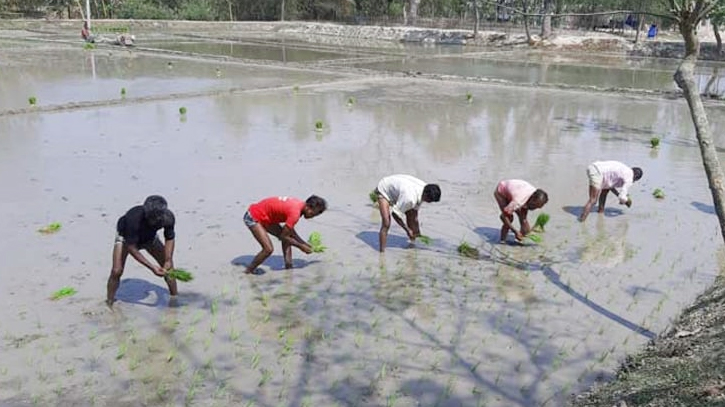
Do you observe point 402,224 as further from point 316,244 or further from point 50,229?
point 50,229

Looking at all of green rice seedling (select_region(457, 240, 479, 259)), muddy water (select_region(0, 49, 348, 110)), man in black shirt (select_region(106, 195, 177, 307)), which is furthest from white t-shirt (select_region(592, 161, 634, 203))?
muddy water (select_region(0, 49, 348, 110))

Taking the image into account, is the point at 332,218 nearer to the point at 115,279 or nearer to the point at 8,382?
the point at 115,279

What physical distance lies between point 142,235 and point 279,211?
4.42ft

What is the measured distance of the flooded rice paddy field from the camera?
491cm

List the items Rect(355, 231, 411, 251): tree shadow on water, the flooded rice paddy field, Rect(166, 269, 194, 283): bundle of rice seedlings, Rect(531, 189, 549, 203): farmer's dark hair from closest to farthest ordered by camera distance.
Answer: the flooded rice paddy field, Rect(166, 269, 194, 283): bundle of rice seedlings, Rect(531, 189, 549, 203): farmer's dark hair, Rect(355, 231, 411, 251): tree shadow on water

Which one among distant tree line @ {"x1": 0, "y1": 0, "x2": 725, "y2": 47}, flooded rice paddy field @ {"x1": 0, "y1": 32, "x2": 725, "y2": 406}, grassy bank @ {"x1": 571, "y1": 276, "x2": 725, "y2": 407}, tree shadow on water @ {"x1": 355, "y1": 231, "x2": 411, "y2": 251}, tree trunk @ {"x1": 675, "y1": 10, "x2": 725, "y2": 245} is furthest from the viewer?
distant tree line @ {"x1": 0, "y1": 0, "x2": 725, "y2": 47}

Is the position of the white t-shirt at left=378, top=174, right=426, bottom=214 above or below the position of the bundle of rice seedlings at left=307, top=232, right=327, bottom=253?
above

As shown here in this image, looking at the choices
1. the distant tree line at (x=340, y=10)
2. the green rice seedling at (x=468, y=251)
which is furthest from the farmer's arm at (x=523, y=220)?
the distant tree line at (x=340, y=10)

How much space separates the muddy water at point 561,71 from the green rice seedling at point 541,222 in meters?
18.0

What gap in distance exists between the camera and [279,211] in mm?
6582

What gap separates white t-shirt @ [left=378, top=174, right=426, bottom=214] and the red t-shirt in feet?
3.57

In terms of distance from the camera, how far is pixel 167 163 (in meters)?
10.9

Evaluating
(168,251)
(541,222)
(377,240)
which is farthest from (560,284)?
(168,251)

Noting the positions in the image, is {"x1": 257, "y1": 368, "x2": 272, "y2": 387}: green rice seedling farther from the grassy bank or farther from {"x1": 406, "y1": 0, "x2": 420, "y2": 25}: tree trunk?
{"x1": 406, "y1": 0, "x2": 420, "y2": 25}: tree trunk
